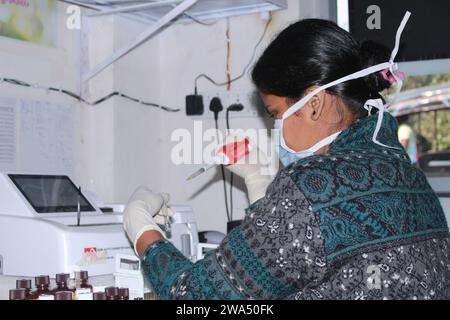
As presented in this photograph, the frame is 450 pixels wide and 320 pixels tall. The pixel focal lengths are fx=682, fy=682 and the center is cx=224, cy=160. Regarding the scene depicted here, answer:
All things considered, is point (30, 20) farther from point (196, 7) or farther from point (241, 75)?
point (241, 75)

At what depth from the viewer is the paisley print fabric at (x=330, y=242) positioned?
3.39ft

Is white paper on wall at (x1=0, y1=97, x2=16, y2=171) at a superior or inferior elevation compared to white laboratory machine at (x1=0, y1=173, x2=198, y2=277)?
Result: superior

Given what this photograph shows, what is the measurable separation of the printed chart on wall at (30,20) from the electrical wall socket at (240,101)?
0.60 meters

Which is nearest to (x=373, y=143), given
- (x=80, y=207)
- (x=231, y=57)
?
(x=80, y=207)

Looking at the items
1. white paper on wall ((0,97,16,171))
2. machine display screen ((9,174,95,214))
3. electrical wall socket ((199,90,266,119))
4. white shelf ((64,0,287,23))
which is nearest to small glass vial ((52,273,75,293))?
machine display screen ((9,174,95,214))

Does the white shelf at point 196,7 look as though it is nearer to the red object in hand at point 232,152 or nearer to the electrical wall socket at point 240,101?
the electrical wall socket at point 240,101

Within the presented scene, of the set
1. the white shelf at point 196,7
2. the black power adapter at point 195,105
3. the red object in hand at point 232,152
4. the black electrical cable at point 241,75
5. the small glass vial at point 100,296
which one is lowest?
the small glass vial at point 100,296

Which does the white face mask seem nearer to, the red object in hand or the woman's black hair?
the woman's black hair

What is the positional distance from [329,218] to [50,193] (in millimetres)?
908

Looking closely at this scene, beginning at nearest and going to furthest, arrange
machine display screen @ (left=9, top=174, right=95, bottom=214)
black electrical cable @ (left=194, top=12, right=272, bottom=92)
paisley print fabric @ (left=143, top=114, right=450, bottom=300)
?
paisley print fabric @ (left=143, top=114, right=450, bottom=300) → machine display screen @ (left=9, top=174, right=95, bottom=214) → black electrical cable @ (left=194, top=12, right=272, bottom=92)

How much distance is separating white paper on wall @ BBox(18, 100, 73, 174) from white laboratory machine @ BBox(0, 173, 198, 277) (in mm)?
275

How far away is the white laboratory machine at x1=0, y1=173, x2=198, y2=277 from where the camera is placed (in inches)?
60.1

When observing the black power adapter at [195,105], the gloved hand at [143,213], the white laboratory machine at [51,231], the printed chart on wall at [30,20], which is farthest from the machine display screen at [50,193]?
the black power adapter at [195,105]

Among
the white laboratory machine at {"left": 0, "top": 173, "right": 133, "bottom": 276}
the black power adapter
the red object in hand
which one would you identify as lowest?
the white laboratory machine at {"left": 0, "top": 173, "right": 133, "bottom": 276}
